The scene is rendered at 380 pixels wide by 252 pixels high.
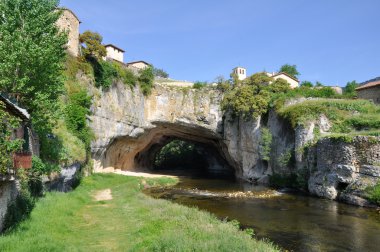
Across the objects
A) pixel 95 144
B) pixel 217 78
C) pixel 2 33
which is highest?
pixel 217 78

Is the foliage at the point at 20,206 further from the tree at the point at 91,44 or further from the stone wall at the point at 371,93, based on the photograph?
the stone wall at the point at 371,93

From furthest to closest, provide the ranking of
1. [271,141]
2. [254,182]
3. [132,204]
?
[254,182]
[271,141]
[132,204]

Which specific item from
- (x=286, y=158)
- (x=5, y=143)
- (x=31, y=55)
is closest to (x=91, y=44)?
(x=31, y=55)

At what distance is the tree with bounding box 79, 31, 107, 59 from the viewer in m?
33.6

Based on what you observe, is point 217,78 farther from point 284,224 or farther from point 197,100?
point 284,224

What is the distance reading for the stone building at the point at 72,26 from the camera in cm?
3219

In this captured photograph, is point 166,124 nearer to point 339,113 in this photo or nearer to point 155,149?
point 155,149

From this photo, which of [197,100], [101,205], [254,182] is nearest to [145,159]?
[197,100]

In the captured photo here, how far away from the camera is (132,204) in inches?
774

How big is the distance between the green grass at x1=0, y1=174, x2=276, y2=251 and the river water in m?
2.67

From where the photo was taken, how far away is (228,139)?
144 ft

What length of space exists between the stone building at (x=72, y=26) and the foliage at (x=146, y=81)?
10.5m

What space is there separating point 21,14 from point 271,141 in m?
27.2

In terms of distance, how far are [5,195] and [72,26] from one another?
2526 centimetres
